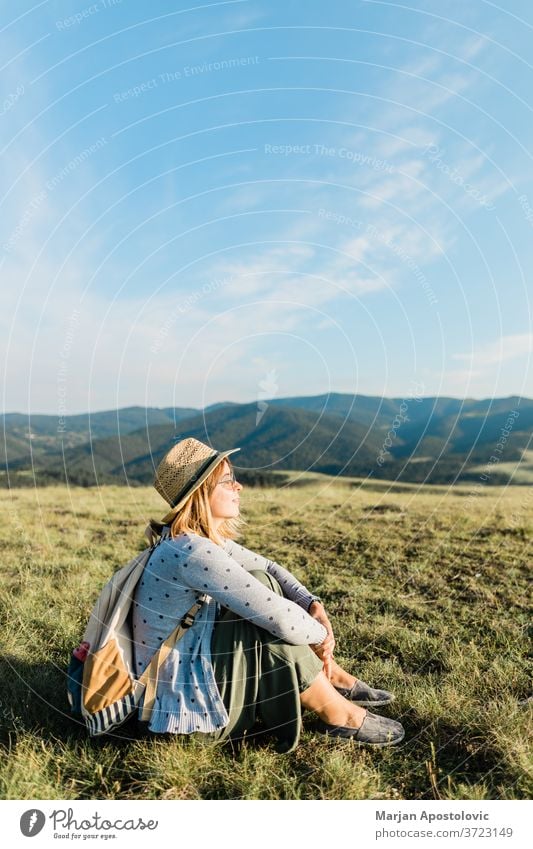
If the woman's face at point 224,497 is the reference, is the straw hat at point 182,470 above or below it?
above

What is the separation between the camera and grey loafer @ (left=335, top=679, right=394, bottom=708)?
442cm

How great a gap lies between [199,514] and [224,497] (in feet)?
0.69

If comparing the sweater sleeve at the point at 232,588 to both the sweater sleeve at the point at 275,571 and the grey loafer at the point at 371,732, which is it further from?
the grey loafer at the point at 371,732

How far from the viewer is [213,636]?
3680 millimetres

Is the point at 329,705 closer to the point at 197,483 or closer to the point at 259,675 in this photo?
the point at 259,675

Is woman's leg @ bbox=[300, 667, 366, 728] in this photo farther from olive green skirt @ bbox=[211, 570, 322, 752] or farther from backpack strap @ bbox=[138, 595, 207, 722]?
backpack strap @ bbox=[138, 595, 207, 722]

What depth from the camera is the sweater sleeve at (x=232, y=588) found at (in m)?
3.48

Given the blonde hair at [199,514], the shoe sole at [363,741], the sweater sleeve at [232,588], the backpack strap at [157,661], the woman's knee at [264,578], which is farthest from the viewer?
the woman's knee at [264,578]

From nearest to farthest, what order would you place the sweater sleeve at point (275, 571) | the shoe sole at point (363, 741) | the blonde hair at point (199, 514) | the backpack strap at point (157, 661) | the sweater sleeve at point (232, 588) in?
1. the sweater sleeve at point (232, 588)
2. the backpack strap at point (157, 661)
3. the blonde hair at point (199, 514)
4. the shoe sole at point (363, 741)
5. the sweater sleeve at point (275, 571)

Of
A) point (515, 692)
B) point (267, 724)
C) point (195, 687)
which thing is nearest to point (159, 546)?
point (195, 687)

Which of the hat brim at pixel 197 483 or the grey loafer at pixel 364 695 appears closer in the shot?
the hat brim at pixel 197 483

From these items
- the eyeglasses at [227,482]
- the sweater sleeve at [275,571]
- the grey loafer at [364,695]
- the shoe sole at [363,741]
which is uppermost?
the eyeglasses at [227,482]

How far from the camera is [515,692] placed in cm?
452

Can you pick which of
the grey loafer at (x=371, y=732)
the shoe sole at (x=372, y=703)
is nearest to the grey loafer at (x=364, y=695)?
the shoe sole at (x=372, y=703)
